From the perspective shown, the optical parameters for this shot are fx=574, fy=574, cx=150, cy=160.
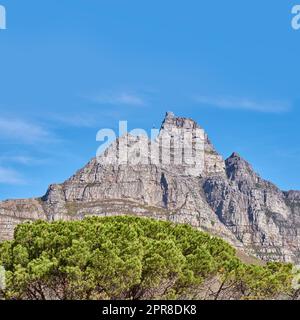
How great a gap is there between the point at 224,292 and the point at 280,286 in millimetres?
4463

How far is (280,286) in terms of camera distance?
45.5 m

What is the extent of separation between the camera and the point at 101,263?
106 feet

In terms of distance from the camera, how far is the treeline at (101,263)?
3219 centimetres

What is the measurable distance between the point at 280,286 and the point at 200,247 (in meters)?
9.48

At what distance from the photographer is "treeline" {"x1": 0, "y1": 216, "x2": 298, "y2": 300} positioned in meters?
32.2
